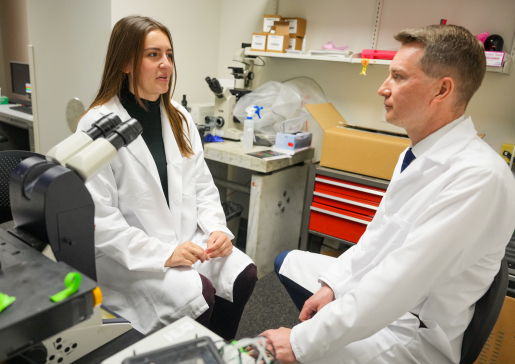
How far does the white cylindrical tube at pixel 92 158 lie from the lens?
682 millimetres

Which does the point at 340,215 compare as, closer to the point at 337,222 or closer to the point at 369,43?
the point at 337,222

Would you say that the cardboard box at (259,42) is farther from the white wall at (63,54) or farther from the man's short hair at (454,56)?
the man's short hair at (454,56)

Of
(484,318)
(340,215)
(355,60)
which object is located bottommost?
(340,215)

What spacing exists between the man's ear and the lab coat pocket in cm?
95

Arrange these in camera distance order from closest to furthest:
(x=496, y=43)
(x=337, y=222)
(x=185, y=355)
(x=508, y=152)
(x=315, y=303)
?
1. (x=185, y=355)
2. (x=315, y=303)
3. (x=496, y=43)
4. (x=508, y=152)
5. (x=337, y=222)

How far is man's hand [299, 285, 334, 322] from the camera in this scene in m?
1.21

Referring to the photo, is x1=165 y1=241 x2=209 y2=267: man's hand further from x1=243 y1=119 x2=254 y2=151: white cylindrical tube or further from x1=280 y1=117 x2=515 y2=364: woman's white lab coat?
x1=243 y1=119 x2=254 y2=151: white cylindrical tube

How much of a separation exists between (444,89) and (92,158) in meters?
0.91

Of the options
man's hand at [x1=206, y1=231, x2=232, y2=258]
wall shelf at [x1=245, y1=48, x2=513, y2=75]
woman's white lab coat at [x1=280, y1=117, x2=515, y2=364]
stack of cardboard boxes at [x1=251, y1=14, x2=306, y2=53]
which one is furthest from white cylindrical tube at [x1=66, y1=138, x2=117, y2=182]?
stack of cardboard boxes at [x1=251, y1=14, x2=306, y2=53]

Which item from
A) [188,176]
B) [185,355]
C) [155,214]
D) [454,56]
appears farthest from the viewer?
[188,176]

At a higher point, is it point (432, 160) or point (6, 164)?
point (432, 160)

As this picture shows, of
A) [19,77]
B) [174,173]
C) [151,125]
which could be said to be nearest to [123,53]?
[151,125]

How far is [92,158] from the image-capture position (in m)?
0.69

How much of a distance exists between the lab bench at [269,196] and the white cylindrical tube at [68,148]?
4.74ft
